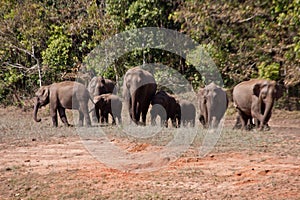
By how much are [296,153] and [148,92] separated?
7.86m

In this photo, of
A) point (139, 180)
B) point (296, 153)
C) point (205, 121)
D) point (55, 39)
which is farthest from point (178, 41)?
point (139, 180)

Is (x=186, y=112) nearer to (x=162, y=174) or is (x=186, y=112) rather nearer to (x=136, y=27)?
(x=136, y=27)

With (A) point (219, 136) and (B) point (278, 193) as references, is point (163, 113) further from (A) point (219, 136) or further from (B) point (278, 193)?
(B) point (278, 193)

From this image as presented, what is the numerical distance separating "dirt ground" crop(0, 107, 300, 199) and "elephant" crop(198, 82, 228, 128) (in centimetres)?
403

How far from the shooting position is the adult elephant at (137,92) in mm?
17562

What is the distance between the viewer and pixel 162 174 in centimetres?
952

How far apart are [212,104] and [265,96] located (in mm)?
1572

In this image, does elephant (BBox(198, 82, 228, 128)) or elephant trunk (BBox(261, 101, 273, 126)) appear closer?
elephant trunk (BBox(261, 101, 273, 126))

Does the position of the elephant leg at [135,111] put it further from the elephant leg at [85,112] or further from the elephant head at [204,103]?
the elephant head at [204,103]

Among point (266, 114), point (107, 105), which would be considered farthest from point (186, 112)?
point (266, 114)

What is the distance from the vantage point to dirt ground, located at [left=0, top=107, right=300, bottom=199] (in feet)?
27.7

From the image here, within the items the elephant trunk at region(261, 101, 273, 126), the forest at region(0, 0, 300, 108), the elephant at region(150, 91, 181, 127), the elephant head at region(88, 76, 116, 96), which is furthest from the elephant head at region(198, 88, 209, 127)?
the elephant head at region(88, 76, 116, 96)

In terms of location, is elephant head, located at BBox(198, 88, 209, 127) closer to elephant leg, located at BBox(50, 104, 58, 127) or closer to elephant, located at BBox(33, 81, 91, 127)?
elephant, located at BBox(33, 81, 91, 127)

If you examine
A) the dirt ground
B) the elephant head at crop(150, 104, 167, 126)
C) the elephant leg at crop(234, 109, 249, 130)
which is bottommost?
the dirt ground
